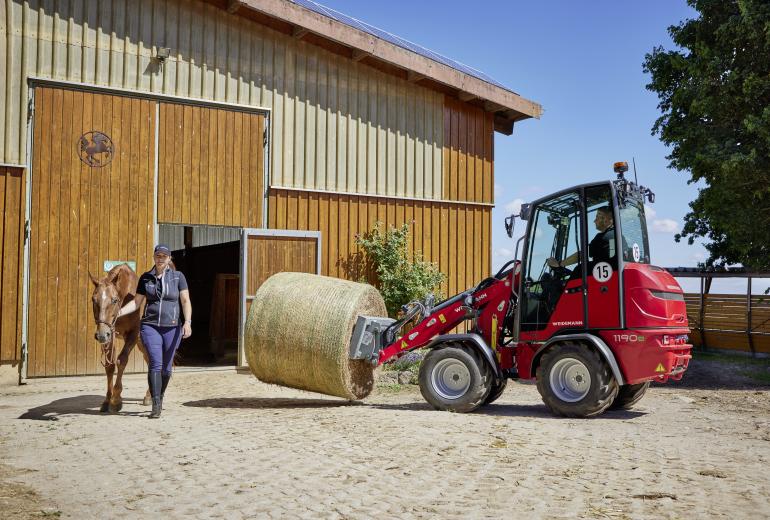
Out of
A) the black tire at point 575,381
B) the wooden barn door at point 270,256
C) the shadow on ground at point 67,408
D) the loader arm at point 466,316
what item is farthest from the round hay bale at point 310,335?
the wooden barn door at point 270,256

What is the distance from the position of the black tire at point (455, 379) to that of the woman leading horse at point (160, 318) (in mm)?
2814

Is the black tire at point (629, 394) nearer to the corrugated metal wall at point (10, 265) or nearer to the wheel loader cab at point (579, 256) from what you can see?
the wheel loader cab at point (579, 256)

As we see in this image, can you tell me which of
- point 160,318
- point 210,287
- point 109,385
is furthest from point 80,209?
point 210,287

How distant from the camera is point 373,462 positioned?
6.02 meters

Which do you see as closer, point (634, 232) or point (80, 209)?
point (634, 232)

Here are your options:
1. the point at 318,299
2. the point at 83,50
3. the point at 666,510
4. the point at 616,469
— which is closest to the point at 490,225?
the point at 318,299

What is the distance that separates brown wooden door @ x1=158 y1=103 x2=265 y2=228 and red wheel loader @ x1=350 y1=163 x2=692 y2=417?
4.69 meters

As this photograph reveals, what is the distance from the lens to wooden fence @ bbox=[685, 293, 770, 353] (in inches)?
687

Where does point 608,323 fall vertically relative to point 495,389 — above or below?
above

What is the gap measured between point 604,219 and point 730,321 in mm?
11445

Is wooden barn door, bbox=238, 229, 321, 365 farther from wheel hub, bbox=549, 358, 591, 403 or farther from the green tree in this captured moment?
the green tree

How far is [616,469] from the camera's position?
590 cm

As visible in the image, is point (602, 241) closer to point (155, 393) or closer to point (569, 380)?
point (569, 380)

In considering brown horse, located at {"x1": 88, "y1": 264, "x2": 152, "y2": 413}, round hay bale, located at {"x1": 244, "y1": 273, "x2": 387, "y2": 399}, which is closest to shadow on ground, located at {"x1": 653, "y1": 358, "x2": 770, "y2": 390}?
round hay bale, located at {"x1": 244, "y1": 273, "x2": 387, "y2": 399}
